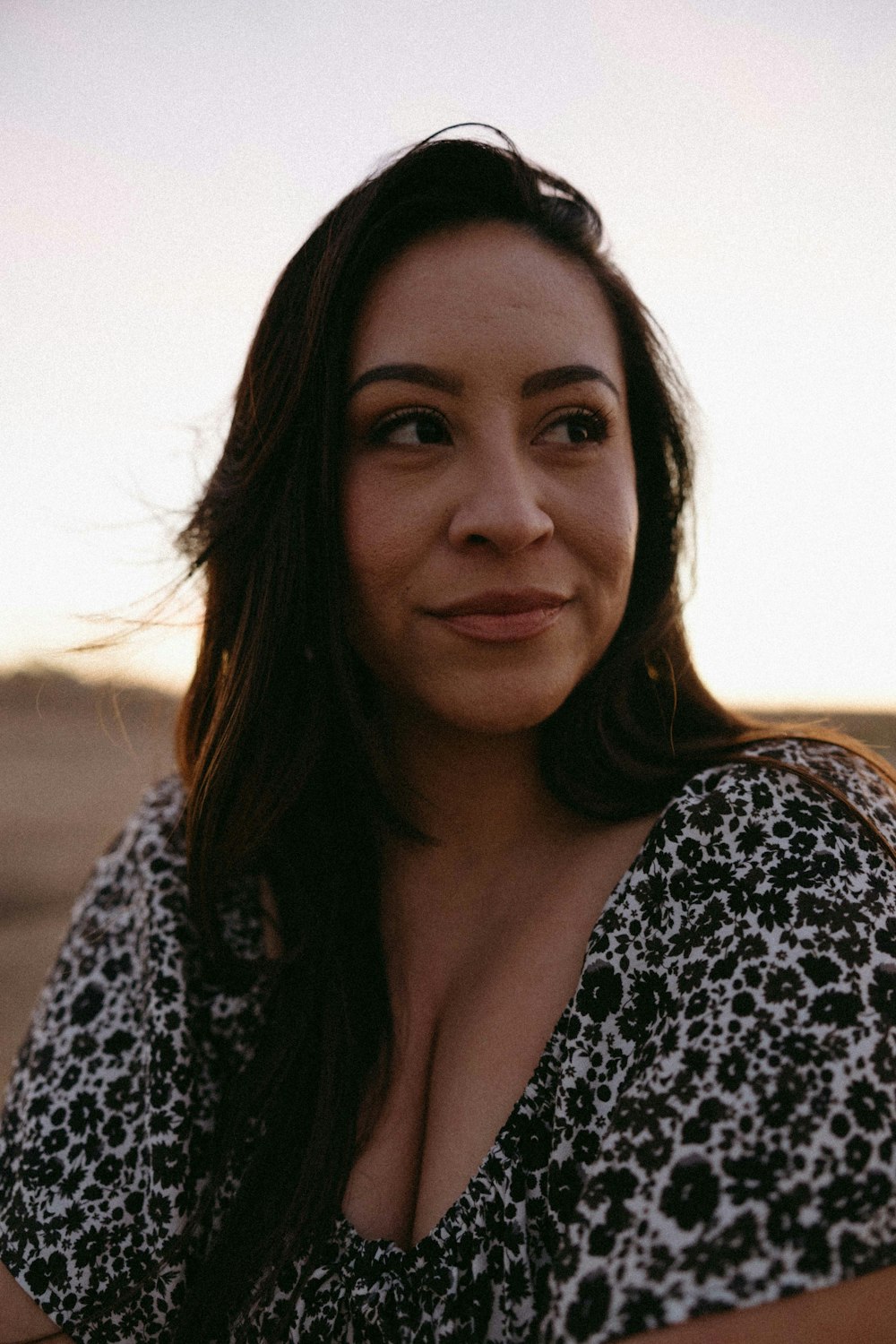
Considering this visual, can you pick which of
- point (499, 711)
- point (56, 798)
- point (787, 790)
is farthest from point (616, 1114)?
point (56, 798)

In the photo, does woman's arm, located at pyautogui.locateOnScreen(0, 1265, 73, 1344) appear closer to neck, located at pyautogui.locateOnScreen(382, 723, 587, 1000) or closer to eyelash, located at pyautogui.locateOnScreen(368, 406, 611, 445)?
neck, located at pyautogui.locateOnScreen(382, 723, 587, 1000)

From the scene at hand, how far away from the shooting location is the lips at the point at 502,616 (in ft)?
5.64

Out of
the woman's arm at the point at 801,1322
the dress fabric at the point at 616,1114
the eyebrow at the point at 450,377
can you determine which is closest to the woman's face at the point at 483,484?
the eyebrow at the point at 450,377

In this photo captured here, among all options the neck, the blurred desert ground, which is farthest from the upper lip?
the blurred desert ground

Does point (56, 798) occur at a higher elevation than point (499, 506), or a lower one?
lower

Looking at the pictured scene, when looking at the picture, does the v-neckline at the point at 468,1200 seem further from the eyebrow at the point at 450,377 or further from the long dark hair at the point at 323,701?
the eyebrow at the point at 450,377

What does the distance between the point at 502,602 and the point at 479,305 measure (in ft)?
1.66

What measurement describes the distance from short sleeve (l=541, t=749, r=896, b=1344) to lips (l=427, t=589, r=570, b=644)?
1.46ft

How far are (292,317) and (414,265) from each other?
0.27 m

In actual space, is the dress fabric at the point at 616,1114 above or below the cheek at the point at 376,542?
below

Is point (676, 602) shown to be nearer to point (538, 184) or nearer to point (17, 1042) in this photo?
point (538, 184)

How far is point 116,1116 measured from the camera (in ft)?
6.04

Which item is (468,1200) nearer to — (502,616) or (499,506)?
(502,616)

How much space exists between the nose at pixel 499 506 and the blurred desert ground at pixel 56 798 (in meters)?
0.90
